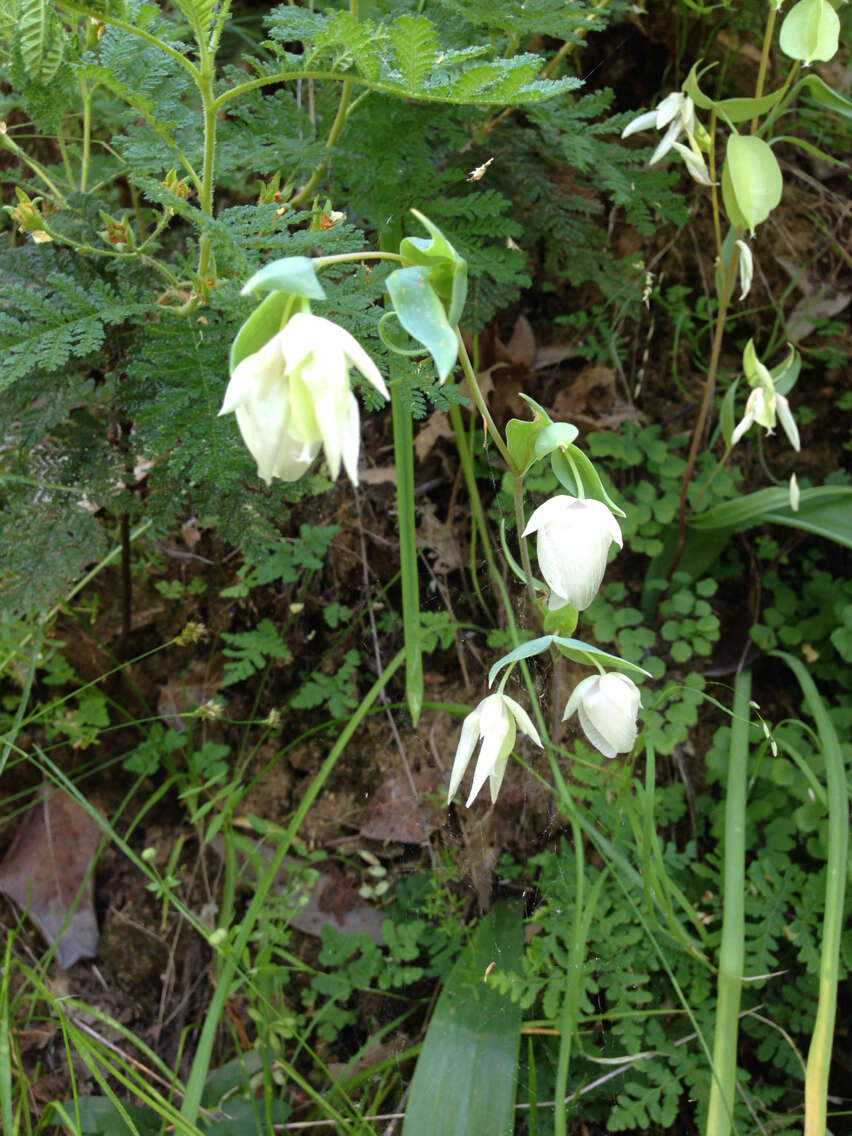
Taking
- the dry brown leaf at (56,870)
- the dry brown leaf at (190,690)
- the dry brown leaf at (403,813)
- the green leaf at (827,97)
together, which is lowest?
the dry brown leaf at (56,870)

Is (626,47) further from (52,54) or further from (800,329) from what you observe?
(52,54)

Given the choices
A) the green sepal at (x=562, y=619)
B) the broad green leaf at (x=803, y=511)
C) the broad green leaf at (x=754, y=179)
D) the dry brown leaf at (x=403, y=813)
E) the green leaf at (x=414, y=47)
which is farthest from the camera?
the dry brown leaf at (x=403, y=813)

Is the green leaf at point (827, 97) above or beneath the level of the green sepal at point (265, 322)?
above

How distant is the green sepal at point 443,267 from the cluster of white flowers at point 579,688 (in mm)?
175

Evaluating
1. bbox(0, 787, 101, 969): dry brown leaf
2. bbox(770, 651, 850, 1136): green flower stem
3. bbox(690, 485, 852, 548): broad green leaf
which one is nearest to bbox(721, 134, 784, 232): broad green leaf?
bbox(690, 485, 852, 548): broad green leaf

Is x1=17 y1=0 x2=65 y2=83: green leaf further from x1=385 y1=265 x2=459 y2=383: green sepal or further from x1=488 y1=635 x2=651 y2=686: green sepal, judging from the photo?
x1=488 y1=635 x2=651 y2=686: green sepal

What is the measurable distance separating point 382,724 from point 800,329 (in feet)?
3.50

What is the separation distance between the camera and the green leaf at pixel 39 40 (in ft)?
2.33

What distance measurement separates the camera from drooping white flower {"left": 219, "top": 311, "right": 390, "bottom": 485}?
19.1 inches

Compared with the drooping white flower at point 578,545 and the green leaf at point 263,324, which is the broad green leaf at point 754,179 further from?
the green leaf at point 263,324

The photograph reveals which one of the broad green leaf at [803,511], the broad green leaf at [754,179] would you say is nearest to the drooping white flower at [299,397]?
the broad green leaf at [754,179]

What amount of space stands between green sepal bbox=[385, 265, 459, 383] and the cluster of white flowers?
174 mm

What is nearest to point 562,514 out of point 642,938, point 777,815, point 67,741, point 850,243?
point 642,938

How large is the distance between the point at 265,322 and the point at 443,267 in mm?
133
